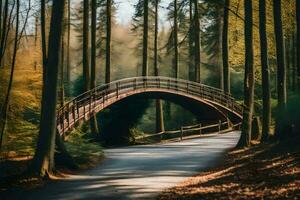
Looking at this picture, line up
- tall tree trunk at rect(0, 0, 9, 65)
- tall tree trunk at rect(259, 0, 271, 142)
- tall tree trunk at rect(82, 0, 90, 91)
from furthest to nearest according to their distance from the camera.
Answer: tall tree trunk at rect(82, 0, 90, 91), tall tree trunk at rect(259, 0, 271, 142), tall tree trunk at rect(0, 0, 9, 65)

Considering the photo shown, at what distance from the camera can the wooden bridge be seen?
76.9 ft

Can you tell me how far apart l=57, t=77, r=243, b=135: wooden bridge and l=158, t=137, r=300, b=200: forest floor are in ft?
24.4

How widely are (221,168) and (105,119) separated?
13.0 meters

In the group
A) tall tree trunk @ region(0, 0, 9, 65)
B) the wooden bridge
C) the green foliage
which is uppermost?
tall tree trunk @ region(0, 0, 9, 65)

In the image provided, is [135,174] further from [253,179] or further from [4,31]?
[4,31]

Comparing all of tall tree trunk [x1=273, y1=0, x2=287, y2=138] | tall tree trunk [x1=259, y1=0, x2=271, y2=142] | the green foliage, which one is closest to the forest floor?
tall tree trunk [x1=273, y1=0, x2=287, y2=138]

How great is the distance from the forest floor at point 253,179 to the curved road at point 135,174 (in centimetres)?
75

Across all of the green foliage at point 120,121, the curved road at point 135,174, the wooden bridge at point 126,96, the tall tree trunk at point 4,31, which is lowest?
the curved road at point 135,174

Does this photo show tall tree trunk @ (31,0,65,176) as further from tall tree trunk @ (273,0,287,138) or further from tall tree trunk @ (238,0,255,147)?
tall tree trunk @ (238,0,255,147)

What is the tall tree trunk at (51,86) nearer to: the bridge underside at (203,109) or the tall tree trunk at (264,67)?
the tall tree trunk at (264,67)

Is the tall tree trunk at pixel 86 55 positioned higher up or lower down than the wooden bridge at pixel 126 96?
higher up

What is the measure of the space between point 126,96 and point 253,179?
17.6 meters

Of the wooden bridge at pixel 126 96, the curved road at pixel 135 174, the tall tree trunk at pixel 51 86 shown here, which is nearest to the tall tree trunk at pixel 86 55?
the wooden bridge at pixel 126 96

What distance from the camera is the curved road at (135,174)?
41.7 feet
